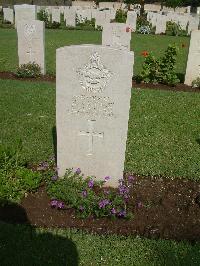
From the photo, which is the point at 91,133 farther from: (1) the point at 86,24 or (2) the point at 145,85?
(1) the point at 86,24

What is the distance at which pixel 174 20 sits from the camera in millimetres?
28641

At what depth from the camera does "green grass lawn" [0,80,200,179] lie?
19.4 feet

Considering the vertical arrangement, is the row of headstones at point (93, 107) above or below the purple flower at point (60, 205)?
above

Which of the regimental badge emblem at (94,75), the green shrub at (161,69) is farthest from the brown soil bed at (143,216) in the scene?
the green shrub at (161,69)

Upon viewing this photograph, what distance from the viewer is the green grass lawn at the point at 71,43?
13673 millimetres

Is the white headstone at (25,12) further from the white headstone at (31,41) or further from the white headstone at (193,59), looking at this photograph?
the white headstone at (193,59)

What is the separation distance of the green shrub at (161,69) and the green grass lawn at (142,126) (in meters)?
0.93

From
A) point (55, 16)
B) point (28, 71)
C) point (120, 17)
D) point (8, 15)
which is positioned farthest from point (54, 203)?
point (8, 15)

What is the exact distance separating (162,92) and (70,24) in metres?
18.0

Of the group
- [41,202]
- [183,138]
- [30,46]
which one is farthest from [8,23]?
[41,202]

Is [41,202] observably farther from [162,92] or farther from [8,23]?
[8,23]

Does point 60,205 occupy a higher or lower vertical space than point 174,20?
lower

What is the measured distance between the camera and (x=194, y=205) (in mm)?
4770

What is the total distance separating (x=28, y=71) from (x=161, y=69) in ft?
13.6
